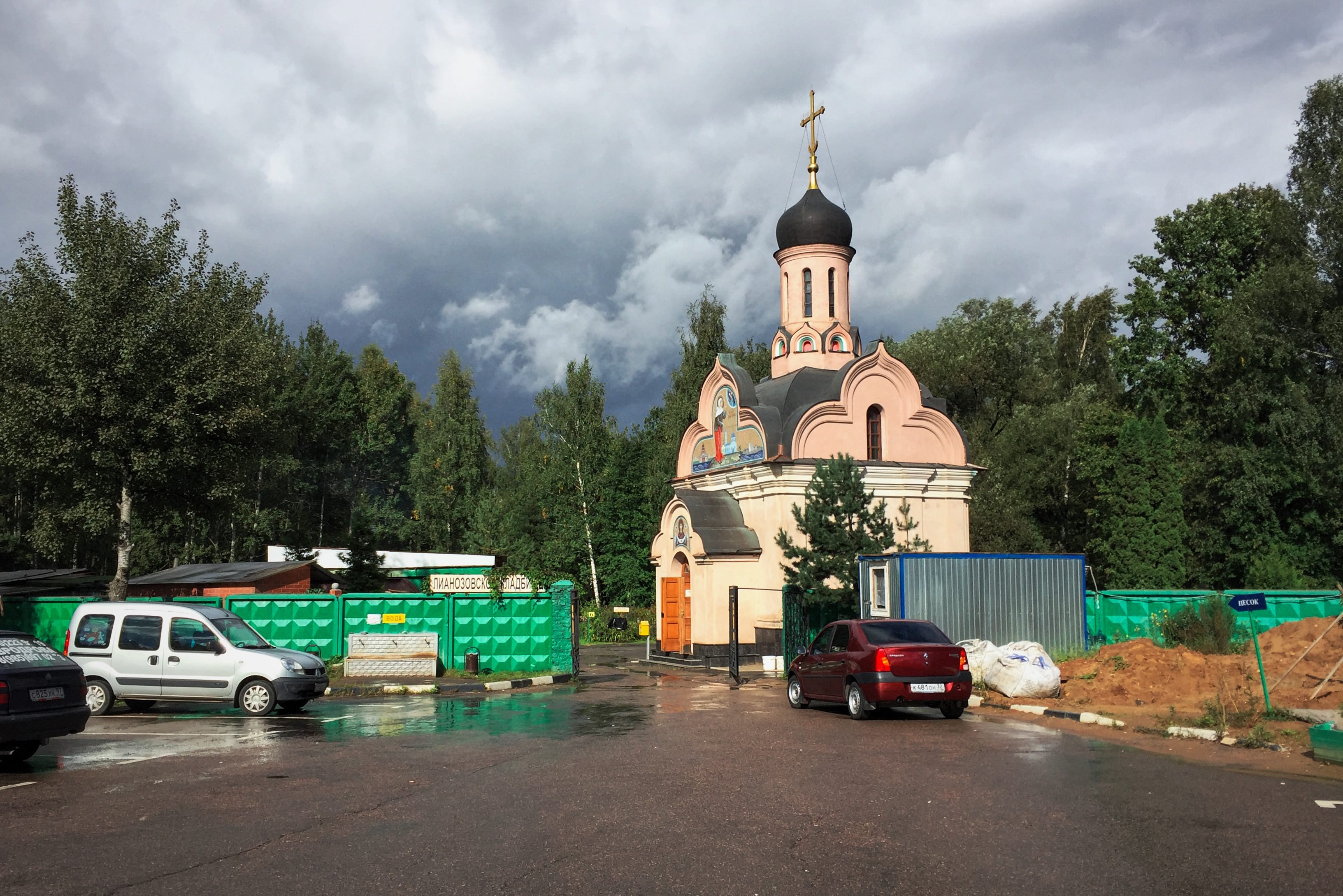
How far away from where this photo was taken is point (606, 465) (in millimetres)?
47875

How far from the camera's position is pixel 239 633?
1739 centimetres

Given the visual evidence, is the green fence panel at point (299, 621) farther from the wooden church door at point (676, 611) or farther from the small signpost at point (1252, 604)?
the small signpost at point (1252, 604)

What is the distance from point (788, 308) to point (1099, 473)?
18030mm

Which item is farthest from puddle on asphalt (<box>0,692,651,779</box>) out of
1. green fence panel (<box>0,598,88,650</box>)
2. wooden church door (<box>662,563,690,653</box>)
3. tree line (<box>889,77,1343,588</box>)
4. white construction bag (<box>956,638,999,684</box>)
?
tree line (<box>889,77,1343,588</box>)

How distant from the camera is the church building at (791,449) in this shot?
97.3 feet

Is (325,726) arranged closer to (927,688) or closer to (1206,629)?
(927,688)

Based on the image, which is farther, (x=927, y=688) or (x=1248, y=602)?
(x=927, y=688)

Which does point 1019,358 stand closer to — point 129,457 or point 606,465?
point 606,465

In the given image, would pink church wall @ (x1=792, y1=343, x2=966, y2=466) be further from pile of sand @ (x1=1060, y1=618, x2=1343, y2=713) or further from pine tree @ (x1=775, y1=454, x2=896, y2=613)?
pile of sand @ (x1=1060, y1=618, x2=1343, y2=713)

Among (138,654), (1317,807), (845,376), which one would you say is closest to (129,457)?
(138,654)

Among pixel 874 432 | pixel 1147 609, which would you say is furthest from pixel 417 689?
pixel 1147 609

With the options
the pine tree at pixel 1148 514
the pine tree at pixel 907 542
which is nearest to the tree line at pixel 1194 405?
the pine tree at pixel 1148 514

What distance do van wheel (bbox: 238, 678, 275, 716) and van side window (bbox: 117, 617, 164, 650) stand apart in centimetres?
166

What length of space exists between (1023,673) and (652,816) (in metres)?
10.7
